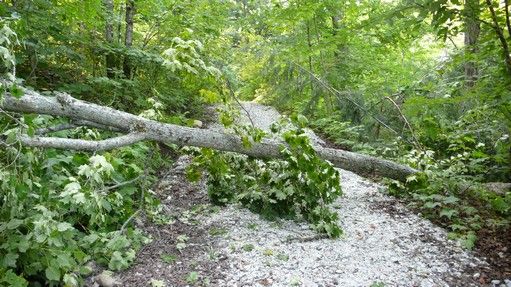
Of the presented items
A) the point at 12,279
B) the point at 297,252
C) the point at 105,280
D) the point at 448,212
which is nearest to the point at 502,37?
the point at 448,212

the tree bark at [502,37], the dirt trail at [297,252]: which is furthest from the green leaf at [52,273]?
the tree bark at [502,37]

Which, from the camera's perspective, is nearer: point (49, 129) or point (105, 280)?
point (105, 280)

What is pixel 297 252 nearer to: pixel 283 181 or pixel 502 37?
pixel 283 181

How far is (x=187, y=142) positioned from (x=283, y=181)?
120 cm

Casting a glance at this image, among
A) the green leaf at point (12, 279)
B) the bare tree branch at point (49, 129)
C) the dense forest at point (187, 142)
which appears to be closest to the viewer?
the green leaf at point (12, 279)

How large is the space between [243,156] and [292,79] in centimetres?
575

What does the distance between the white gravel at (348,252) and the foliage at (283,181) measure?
16cm

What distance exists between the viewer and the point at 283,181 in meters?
4.36

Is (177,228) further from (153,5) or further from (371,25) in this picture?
(153,5)

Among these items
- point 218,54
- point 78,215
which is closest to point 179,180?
point 78,215

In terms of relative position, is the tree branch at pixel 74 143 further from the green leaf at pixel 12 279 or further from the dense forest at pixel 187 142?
the green leaf at pixel 12 279

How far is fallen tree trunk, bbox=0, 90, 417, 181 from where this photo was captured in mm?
3205

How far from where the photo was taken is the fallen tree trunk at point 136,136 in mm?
3205

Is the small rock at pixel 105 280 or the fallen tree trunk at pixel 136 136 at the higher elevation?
the fallen tree trunk at pixel 136 136
